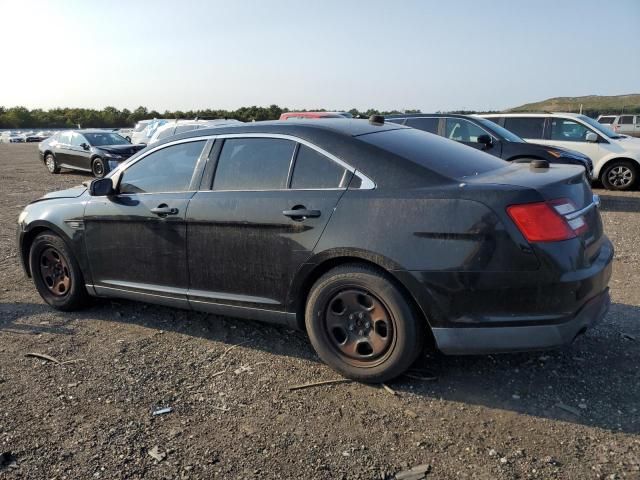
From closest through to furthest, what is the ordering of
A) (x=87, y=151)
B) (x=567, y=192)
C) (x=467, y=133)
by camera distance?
1. (x=567, y=192)
2. (x=467, y=133)
3. (x=87, y=151)

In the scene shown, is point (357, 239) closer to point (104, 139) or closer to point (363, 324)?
point (363, 324)

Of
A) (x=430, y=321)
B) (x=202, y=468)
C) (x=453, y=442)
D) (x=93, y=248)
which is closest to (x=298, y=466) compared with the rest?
(x=202, y=468)

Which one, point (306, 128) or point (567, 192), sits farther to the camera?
point (306, 128)

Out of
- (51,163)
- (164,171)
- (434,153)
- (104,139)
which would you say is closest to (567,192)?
(434,153)

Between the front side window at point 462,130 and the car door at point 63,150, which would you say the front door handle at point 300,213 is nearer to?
the front side window at point 462,130

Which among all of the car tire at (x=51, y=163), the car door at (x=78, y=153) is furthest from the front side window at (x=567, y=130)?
the car tire at (x=51, y=163)

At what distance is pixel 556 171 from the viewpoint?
3588mm

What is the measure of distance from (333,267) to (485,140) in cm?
722

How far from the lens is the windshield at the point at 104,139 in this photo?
17859 millimetres

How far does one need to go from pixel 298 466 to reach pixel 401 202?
60.8 inches

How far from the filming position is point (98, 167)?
1728cm

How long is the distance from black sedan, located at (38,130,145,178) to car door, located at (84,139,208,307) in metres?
12.7

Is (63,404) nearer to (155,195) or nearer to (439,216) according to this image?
(155,195)

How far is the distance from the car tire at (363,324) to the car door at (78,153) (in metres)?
16.0
